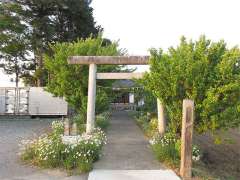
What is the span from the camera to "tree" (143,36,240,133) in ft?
34.7

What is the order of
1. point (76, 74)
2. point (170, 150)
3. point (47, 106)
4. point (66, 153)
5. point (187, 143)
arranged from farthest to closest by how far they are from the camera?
point (47, 106) → point (76, 74) → point (170, 150) → point (66, 153) → point (187, 143)

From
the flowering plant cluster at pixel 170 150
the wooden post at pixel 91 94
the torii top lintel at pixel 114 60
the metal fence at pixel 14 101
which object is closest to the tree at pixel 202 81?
the flowering plant cluster at pixel 170 150

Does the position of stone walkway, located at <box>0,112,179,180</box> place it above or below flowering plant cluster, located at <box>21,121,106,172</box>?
below

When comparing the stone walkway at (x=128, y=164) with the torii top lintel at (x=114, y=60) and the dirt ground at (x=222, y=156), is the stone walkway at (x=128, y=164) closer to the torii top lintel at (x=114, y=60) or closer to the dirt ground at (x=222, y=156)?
the dirt ground at (x=222, y=156)

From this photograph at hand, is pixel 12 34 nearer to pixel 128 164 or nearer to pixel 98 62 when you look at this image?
pixel 98 62

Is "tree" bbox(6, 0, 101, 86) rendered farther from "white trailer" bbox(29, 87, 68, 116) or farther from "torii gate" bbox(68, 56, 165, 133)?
"torii gate" bbox(68, 56, 165, 133)

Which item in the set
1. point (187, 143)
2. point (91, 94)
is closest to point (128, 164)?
point (187, 143)

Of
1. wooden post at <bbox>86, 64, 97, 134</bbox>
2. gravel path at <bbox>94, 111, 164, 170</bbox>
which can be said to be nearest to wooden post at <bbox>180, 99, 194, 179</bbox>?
gravel path at <bbox>94, 111, 164, 170</bbox>

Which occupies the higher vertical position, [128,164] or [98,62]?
[98,62]

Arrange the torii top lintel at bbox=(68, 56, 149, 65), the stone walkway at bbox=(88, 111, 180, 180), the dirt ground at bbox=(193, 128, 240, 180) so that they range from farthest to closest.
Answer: the torii top lintel at bbox=(68, 56, 149, 65) < the dirt ground at bbox=(193, 128, 240, 180) < the stone walkway at bbox=(88, 111, 180, 180)

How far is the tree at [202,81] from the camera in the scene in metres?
10.6

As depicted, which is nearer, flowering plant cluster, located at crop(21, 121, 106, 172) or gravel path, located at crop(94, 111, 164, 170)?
flowering plant cluster, located at crop(21, 121, 106, 172)

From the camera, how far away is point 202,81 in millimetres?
10844

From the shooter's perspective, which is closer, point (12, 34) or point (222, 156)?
point (222, 156)
